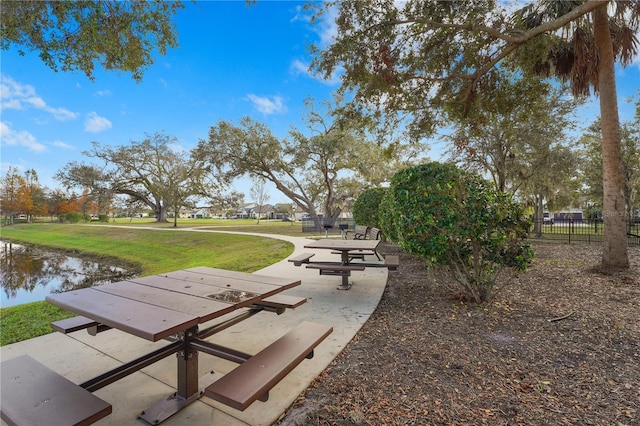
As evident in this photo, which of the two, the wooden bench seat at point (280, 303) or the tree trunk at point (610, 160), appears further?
the tree trunk at point (610, 160)

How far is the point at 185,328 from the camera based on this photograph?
1717 mm

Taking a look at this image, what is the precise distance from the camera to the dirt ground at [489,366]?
2.04m

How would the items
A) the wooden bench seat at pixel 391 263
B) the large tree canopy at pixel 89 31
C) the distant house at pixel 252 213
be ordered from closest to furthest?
1. the large tree canopy at pixel 89 31
2. the wooden bench seat at pixel 391 263
3. the distant house at pixel 252 213

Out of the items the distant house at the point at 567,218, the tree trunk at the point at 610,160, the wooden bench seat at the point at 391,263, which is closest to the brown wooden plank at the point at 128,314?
the wooden bench seat at the point at 391,263

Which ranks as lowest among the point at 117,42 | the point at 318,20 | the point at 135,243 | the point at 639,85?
the point at 135,243

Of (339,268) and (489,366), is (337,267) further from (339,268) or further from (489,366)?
(489,366)

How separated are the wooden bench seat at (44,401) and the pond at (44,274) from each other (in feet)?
28.6

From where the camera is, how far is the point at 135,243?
1872 cm

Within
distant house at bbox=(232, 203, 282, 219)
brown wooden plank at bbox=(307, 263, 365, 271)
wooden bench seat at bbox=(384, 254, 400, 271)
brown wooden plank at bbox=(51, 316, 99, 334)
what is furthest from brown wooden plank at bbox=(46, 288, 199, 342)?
distant house at bbox=(232, 203, 282, 219)

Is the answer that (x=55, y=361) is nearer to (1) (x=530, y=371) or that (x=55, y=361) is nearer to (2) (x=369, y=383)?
(2) (x=369, y=383)

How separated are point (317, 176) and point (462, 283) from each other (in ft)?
70.3

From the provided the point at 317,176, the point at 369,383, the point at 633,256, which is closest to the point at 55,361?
the point at 369,383

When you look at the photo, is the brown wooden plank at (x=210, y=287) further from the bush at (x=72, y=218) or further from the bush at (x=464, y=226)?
the bush at (x=72, y=218)

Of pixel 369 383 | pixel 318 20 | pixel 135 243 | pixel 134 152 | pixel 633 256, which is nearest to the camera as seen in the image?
pixel 369 383
